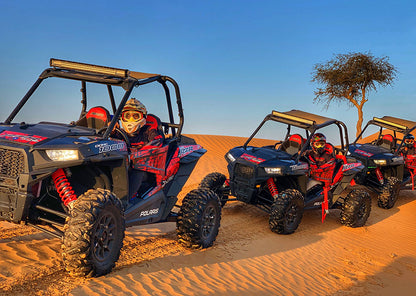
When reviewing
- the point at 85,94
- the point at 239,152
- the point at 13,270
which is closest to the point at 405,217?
the point at 239,152

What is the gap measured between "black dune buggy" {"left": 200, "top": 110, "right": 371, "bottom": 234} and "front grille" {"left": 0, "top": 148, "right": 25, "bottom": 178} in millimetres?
4793

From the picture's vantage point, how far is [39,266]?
4930 mm

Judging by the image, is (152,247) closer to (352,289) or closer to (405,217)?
(352,289)

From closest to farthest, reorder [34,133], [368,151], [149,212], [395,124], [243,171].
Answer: [34,133] < [149,212] < [243,171] < [368,151] < [395,124]

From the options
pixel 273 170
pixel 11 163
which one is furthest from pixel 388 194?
pixel 11 163

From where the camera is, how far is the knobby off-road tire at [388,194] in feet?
39.7

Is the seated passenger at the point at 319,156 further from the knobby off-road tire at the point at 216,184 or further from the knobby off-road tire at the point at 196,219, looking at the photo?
the knobby off-road tire at the point at 196,219

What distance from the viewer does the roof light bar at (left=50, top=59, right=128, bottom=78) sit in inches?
204

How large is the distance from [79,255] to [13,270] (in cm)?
109

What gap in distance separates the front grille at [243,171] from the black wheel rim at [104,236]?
4107 millimetres

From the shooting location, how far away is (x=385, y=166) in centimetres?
1303

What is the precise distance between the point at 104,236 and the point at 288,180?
522 cm

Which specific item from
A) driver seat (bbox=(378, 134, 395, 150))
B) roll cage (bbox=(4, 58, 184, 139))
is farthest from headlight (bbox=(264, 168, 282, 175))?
driver seat (bbox=(378, 134, 395, 150))

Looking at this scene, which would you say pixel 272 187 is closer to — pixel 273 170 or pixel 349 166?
pixel 273 170
